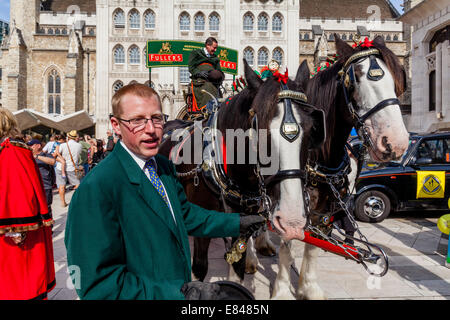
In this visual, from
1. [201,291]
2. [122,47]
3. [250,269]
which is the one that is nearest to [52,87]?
[122,47]

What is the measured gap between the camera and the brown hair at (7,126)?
3.06m

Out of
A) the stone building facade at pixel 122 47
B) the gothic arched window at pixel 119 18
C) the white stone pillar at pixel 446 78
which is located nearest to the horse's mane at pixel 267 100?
the white stone pillar at pixel 446 78

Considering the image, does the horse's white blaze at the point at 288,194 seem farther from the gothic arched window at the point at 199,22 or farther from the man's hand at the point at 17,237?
the gothic arched window at the point at 199,22

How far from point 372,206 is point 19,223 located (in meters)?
7.22

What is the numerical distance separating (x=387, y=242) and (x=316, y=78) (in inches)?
161

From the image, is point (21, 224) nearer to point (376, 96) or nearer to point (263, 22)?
point (376, 96)

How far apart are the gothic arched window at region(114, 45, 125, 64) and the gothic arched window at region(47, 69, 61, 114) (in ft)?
26.6

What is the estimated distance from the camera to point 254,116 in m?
2.06

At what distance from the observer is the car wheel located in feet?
24.9

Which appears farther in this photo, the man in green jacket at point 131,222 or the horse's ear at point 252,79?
the horse's ear at point 252,79

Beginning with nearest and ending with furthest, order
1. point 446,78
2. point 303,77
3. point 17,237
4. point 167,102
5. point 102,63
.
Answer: point 303,77 → point 17,237 → point 446,78 → point 167,102 → point 102,63

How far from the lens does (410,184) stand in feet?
24.7
